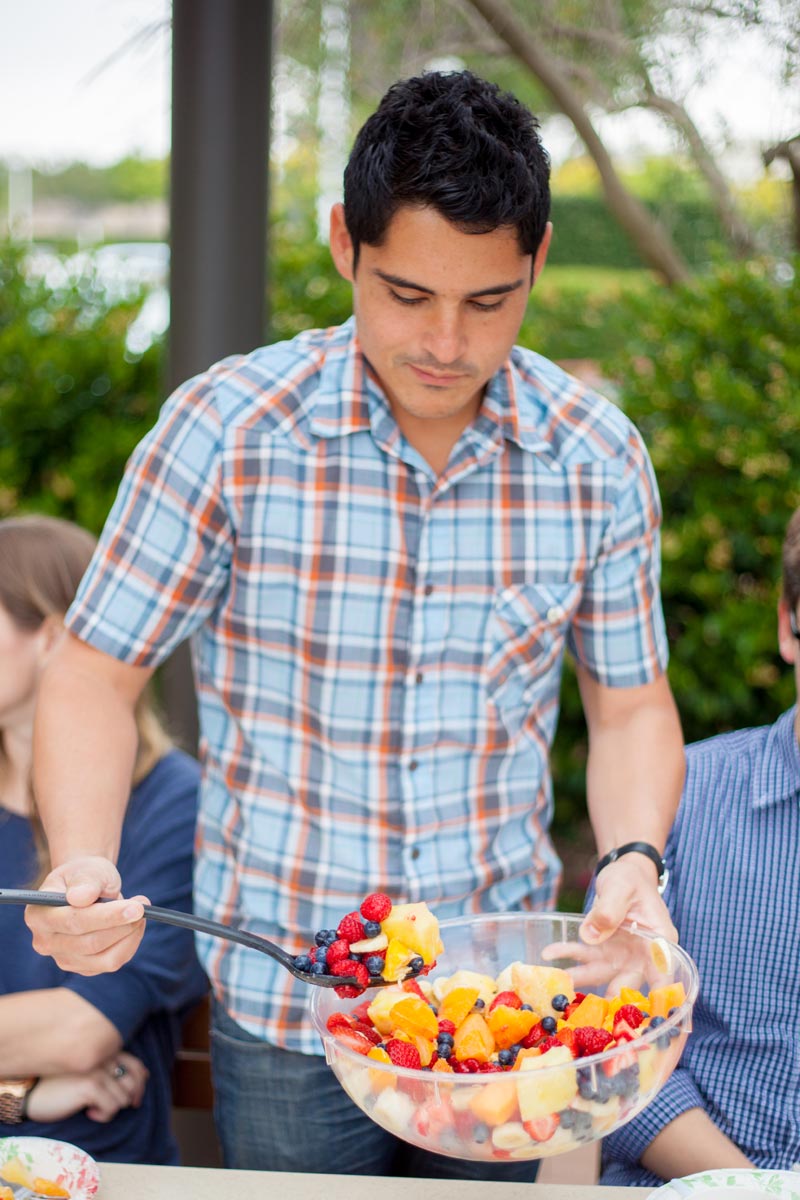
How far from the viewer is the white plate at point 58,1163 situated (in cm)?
137

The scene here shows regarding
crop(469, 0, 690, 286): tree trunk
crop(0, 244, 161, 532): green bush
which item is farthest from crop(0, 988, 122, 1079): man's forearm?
crop(469, 0, 690, 286): tree trunk

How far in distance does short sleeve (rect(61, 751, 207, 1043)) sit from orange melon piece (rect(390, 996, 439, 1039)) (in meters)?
0.78

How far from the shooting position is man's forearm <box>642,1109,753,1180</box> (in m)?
1.61

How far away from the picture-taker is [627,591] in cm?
175

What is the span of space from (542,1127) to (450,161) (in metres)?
0.96

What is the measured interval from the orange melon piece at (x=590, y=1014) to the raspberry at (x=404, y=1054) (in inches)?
6.4

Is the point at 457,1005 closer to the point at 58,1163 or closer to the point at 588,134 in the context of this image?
the point at 58,1163

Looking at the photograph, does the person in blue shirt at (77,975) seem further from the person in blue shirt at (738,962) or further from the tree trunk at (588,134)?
the tree trunk at (588,134)

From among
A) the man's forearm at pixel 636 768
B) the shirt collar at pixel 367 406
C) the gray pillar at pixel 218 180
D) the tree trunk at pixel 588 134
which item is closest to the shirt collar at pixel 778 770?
the man's forearm at pixel 636 768

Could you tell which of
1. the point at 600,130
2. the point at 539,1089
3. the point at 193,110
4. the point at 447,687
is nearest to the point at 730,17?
the point at 600,130

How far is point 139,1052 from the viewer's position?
1981mm

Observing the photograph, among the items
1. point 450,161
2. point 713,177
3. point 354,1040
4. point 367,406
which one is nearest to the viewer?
point 354,1040

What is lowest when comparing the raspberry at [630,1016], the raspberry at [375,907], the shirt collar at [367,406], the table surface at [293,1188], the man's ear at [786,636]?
the table surface at [293,1188]

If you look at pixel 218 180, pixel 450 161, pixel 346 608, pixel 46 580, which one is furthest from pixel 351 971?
pixel 218 180
